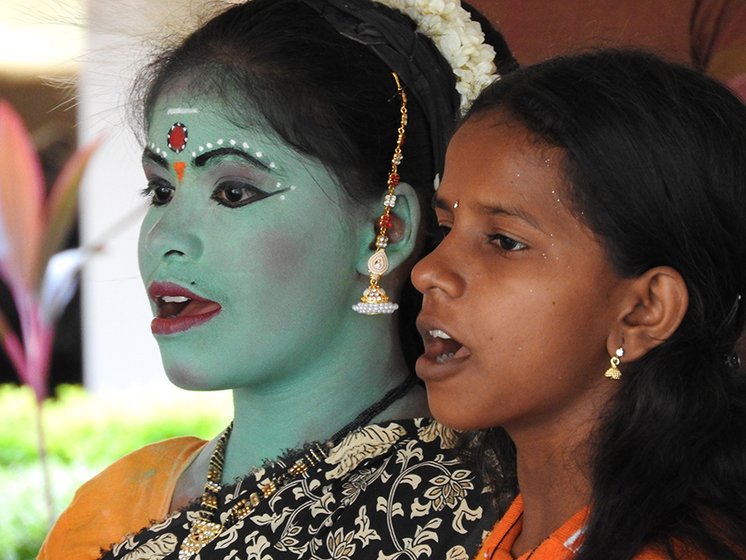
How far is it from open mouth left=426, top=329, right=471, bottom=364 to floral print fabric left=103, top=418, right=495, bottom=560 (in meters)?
0.31

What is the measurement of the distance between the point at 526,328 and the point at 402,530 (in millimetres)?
420

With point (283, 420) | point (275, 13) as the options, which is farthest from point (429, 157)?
point (283, 420)

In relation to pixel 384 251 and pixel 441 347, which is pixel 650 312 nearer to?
pixel 441 347

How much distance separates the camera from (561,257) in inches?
54.6

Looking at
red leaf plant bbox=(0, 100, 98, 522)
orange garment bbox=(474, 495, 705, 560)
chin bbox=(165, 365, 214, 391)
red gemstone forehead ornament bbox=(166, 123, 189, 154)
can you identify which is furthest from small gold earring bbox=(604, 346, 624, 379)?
red leaf plant bbox=(0, 100, 98, 522)

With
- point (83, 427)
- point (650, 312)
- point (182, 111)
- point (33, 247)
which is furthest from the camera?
point (83, 427)

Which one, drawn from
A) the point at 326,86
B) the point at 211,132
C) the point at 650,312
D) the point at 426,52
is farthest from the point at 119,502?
the point at 650,312

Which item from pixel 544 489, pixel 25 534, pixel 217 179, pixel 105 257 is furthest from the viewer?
pixel 105 257

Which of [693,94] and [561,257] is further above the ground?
[693,94]

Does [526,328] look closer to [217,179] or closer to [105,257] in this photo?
[217,179]

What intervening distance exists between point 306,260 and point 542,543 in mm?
571

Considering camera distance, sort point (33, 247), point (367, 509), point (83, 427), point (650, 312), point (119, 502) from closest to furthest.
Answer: point (650, 312), point (367, 509), point (119, 502), point (33, 247), point (83, 427)

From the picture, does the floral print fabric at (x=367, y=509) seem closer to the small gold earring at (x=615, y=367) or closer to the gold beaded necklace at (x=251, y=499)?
the gold beaded necklace at (x=251, y=499)

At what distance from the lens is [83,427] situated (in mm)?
4082
